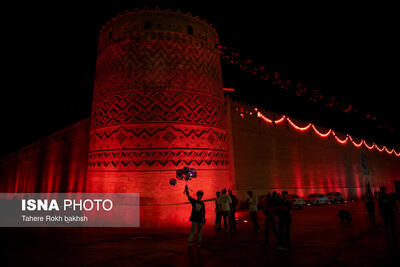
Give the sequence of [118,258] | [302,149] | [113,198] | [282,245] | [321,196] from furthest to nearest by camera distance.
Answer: [302,149] < [321,196] < [113,198] < [282,245] < [118,258]

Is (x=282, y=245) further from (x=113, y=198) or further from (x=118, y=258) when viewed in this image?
(x=113, y=198)

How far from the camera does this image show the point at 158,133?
10188 millimetres

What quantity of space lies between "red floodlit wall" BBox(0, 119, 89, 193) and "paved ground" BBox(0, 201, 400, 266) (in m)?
7.19

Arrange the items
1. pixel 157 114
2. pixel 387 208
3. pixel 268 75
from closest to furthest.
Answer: pixel 387 208 < pixel 157 114 < pixel 268 75

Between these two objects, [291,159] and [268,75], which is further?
[291,159]

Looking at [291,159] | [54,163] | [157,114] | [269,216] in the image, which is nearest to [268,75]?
[157,114]

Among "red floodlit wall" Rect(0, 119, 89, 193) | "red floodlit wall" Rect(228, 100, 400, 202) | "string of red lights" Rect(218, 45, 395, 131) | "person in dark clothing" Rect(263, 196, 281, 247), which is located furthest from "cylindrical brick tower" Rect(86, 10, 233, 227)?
"red floodlit wall" Rect(228, 100, 400, 202)

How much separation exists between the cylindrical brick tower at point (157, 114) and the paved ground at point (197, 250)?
2193 millimetres

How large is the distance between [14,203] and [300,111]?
23.9 m

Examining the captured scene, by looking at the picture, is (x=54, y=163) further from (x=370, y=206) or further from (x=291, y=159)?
(x=291, y=159)

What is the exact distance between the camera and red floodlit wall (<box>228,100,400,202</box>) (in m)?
19.1

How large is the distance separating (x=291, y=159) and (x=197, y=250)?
19.0m

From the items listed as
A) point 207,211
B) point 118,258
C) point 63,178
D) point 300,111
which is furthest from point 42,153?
point 300,111

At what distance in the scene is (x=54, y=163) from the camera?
16641 mm
